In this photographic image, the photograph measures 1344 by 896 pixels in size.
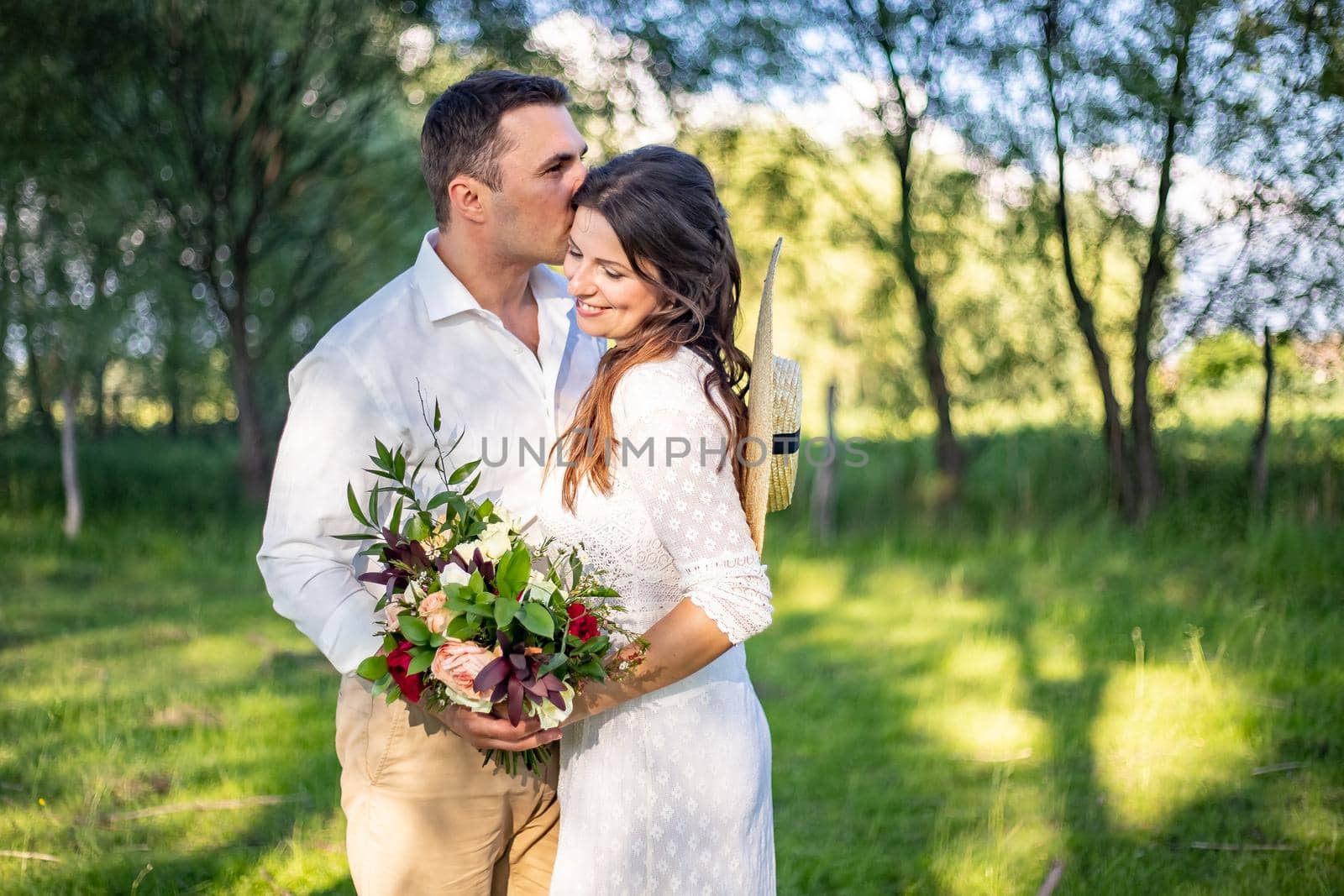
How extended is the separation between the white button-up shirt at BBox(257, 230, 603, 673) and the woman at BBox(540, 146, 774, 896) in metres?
0.33

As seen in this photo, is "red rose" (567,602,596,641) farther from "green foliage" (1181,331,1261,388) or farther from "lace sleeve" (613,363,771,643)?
"green foliage" (1181,331,1261,388)

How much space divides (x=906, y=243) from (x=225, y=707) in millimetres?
6598

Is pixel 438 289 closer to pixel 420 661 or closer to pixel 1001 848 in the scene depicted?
pixel 420 661

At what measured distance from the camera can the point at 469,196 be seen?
2.68 meters

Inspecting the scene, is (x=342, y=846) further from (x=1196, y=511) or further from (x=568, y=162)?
(x=1196, y=511)

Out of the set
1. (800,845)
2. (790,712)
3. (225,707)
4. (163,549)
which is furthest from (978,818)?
(163,549)

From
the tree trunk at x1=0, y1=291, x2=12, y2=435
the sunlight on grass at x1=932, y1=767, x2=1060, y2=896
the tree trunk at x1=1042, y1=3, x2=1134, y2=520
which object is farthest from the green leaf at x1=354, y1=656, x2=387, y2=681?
the tree trunk at x1=0, y1=291, x2=12, y2=435

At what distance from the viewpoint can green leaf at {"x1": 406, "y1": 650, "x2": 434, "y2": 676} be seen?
1997 millimetres

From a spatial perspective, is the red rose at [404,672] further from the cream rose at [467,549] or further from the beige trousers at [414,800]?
the beige trousers at [414,800]

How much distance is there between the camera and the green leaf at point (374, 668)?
2.07m

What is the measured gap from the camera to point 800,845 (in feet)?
14.7

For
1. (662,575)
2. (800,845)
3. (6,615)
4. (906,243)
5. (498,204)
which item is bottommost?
(800,845)

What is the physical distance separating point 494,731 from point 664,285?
873 mm

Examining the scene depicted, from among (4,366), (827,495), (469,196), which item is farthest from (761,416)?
(4,366)
